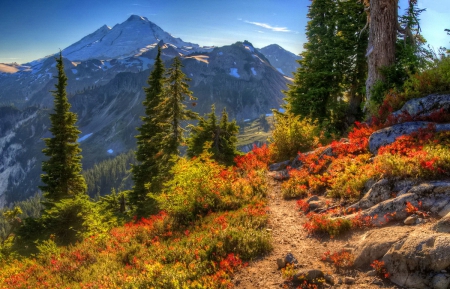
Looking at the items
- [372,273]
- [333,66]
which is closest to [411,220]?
[372,273]

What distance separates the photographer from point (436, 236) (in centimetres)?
522

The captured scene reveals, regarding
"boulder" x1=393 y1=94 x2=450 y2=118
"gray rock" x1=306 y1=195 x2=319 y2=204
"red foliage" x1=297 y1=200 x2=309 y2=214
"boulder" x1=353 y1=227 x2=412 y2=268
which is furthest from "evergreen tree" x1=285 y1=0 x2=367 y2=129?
"boulder" x1=353 y1=227 x2=412 y2=268

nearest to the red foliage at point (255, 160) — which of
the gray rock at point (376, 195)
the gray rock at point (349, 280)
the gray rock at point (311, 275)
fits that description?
the gray rock at point (376, 195)

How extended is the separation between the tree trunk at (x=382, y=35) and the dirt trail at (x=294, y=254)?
997cm

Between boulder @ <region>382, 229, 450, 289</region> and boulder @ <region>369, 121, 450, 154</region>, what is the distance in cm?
554

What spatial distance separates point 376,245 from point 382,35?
1290 centimetres

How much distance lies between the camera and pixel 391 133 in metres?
10.5

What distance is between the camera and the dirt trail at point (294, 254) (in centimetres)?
591

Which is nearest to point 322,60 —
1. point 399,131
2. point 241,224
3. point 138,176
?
point 399,131

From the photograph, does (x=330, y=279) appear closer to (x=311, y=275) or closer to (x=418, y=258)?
(x=311, y=275)

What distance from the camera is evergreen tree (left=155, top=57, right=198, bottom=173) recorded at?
22.8 meters

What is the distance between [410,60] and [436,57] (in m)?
2.42

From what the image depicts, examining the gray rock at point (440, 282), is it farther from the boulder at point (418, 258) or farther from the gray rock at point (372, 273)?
the gray rock at point (372, 273)

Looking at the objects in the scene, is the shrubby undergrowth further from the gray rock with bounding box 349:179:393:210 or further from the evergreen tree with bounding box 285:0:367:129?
Result: the evergreen tree with bounding box 285:0:367:129
